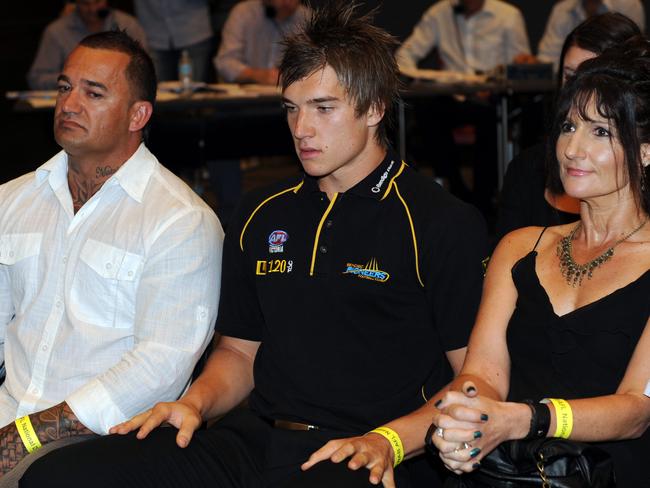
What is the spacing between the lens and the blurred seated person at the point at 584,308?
2.02 meters

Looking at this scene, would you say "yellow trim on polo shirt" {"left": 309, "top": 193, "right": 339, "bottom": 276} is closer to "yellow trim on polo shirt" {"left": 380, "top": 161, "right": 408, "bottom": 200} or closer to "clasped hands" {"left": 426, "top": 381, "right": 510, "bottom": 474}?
"yellow trim on polo shirt" {"left": 380, "top": 161, "right": 408, "bottom": 200}

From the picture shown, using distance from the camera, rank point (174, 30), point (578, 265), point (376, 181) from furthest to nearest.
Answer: point (174, 30)
point (376, 181)
point (578, 265)

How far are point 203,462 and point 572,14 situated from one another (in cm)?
600

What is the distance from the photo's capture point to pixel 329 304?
2371 millimetres

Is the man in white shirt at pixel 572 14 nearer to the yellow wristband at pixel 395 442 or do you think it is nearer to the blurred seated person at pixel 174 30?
the blurred seated person at pixel 174 30

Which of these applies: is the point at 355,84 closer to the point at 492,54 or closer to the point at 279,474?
the point at 279,474

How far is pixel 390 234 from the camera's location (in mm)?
2377

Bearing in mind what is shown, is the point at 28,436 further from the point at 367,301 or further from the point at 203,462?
the point at 367,301

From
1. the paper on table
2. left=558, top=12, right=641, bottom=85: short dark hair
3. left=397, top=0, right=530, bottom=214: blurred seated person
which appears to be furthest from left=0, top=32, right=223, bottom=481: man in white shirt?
left=397, top=0, right=530, bottom=214: blurred seated person

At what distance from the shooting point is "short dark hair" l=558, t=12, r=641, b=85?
3.04 m

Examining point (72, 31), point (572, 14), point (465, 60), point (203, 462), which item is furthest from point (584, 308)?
point (572, 14)

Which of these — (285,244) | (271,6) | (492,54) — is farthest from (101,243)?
(492,54)

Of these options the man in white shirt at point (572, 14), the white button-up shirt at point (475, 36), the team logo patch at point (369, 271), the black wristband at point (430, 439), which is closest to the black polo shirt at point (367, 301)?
the team logo patch at point (369, 271)

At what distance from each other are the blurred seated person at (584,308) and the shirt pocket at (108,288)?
0.88 meters
